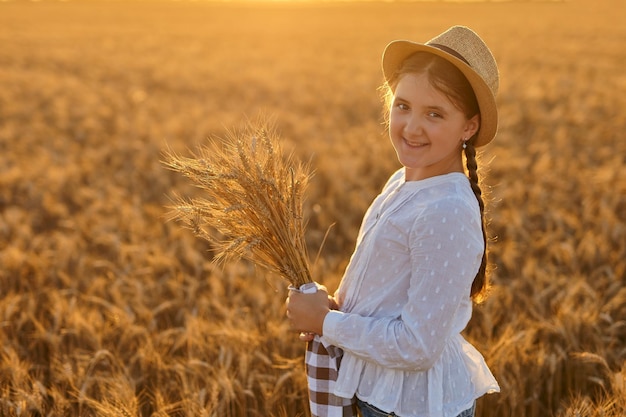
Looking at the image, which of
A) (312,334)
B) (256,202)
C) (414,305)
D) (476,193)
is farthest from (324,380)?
(476,193)

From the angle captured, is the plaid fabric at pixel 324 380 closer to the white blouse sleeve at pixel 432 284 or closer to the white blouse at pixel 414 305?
the white blouse at pixel 414 305

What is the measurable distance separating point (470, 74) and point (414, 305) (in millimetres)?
583

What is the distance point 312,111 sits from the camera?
1002 cm

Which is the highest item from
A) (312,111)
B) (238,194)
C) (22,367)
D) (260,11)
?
(260,11)

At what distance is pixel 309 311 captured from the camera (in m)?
1.76

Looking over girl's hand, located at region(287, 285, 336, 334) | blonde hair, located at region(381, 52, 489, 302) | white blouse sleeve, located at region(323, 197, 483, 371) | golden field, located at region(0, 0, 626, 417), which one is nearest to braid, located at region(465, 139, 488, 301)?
blonde hair, located at region(381, 52, 489, 302)

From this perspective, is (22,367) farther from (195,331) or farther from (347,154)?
(347,154)

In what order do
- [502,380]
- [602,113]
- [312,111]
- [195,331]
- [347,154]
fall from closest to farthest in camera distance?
[502,380] → [195,331] → [347,154] → [602,113] → [312,111]

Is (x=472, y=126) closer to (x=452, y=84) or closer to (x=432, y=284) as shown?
(x=452, y=84)

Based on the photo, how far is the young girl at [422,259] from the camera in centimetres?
158

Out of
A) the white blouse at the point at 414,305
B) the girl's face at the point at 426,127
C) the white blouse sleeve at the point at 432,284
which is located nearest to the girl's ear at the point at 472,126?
the girl's face at the point at 426,127

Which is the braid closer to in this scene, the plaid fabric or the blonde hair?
the blonde hair

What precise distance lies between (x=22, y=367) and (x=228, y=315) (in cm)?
90

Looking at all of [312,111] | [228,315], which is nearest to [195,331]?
[228,315]
